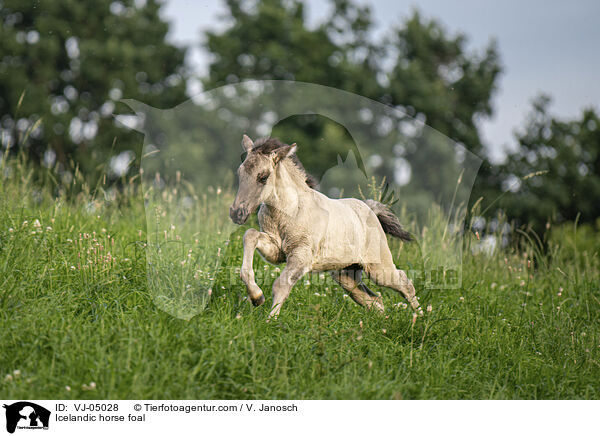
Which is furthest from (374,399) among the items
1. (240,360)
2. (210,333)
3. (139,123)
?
(139,123)

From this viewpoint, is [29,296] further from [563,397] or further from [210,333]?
[563,397]

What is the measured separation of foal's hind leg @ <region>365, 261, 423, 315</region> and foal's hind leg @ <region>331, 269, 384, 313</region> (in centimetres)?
21

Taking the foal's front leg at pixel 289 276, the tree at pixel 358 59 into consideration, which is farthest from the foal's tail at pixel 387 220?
the tree at pixel 358 59

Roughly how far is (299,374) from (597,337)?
Result: 12.4 feet

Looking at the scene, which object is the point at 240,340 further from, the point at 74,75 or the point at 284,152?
the point at 74,75

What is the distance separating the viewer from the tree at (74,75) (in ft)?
62.6

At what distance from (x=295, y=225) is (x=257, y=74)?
15.3 meters

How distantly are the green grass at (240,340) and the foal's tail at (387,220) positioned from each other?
0.83 meters

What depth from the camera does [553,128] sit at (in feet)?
72.6

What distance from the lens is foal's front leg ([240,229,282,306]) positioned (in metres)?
4.05

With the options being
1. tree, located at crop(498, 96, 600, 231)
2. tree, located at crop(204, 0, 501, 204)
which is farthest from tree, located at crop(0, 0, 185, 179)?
tree, located at crop(498, 96, 600, 231)
